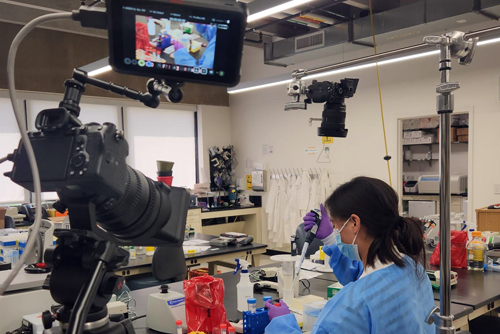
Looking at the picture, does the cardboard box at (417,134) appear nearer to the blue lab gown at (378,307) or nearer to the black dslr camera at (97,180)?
the blue lab gown at (378,307)

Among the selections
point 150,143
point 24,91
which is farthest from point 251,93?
point 24,91

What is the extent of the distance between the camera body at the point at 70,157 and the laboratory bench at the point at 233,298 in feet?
4.45

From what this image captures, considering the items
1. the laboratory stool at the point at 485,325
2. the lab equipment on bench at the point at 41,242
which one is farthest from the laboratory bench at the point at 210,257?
the laboratory stool at the point at 485,325

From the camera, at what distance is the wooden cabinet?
14.4 ft

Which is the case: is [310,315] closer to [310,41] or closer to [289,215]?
[310,41]

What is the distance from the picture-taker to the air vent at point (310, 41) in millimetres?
5379

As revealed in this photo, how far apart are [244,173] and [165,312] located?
5.90 meters

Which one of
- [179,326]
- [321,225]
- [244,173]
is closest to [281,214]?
[244,173]

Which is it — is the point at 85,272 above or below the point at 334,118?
below

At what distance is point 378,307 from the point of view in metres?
1.37

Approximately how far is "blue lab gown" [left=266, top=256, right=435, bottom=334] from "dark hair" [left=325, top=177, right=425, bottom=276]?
9cm

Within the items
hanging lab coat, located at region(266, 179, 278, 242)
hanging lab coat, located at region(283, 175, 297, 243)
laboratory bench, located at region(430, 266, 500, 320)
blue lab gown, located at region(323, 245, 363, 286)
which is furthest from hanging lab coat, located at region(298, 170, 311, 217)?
blue lab gown, located at region(323, 245, 363, 286)

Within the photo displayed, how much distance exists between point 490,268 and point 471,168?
243 cm

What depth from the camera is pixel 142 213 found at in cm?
78
